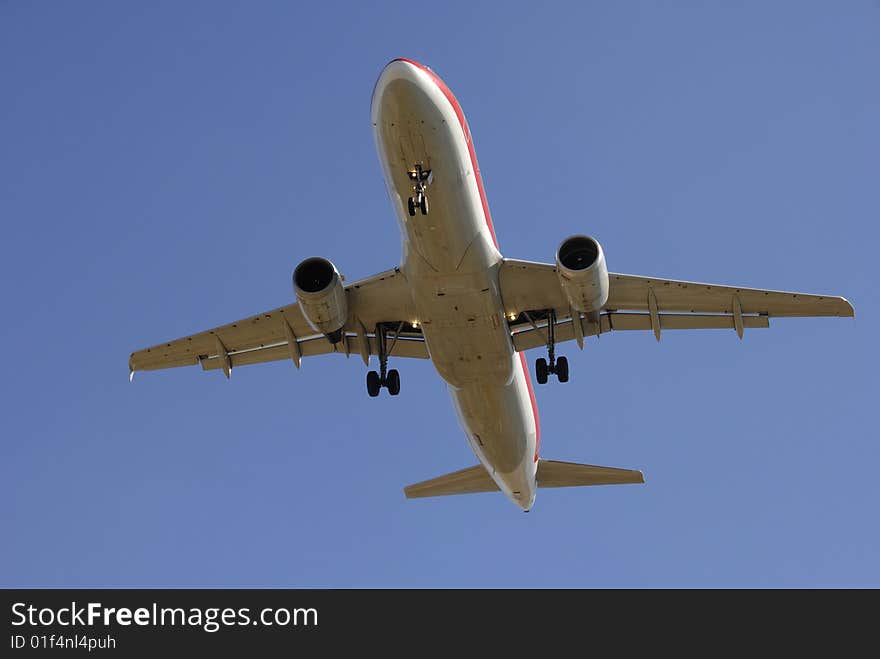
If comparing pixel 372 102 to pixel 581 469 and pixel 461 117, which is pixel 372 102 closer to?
pixel 461 117

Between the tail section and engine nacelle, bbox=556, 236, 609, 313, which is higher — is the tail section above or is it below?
below

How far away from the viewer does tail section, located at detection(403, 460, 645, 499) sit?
1259 inches

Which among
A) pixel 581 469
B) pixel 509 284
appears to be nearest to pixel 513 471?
pixel 581 469

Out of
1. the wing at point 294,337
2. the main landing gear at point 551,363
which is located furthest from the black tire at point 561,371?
the wing at point 294,337

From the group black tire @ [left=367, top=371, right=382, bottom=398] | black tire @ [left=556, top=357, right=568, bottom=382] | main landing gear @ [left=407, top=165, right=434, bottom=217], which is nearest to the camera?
main landing gear @ [left=407, top=165, right=434, bottom=217]

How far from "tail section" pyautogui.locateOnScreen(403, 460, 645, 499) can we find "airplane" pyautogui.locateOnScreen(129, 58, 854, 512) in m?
1.58

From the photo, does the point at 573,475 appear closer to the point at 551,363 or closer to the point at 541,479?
the point at 541,479

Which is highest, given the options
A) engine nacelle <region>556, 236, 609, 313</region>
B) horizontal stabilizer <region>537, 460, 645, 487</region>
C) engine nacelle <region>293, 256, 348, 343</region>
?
engine nacelle <region>293, 256, 348, 343</region>

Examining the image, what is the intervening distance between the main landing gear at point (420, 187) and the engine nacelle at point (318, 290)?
3.30 m

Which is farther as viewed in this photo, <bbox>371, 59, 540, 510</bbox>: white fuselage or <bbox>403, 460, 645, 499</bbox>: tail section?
<bbox>403, 460, 645, 499</bbox>: tail section

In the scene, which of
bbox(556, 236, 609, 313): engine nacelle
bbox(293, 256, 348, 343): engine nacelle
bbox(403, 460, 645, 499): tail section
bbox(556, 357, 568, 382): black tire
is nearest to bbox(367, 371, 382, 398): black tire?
bbox(293, 256, 348, 343): engine nacelle

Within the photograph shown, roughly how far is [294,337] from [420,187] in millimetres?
7580

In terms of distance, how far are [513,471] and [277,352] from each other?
24.1ft

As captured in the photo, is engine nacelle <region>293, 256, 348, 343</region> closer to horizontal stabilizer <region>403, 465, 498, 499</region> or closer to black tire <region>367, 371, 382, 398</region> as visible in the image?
black tire <region>367, 371, 382, 398</region>
